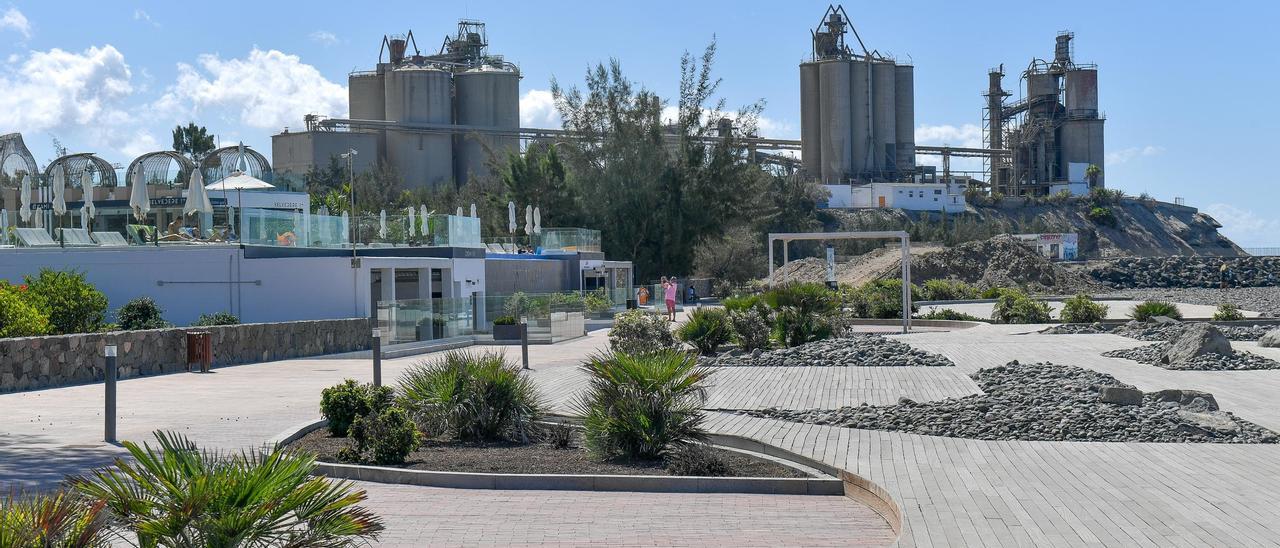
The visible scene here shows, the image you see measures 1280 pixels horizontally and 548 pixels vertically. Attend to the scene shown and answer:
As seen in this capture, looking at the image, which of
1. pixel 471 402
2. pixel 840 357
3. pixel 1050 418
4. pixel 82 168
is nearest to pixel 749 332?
pixel 840 357

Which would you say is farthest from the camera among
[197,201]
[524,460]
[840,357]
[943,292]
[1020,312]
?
[943,292]

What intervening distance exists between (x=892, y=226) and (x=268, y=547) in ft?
343

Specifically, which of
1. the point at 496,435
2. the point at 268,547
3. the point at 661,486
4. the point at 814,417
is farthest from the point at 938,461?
the point at 268,547

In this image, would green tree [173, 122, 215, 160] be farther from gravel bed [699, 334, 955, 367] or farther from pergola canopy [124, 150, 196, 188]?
gravel bed [699, 334, 955, 367]

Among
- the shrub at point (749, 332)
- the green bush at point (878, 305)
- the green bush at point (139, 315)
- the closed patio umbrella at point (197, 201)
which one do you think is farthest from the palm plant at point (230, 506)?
the green bush at point (878, 305)

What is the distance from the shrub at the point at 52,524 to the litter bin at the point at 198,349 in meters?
17.3

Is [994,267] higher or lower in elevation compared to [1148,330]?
higher

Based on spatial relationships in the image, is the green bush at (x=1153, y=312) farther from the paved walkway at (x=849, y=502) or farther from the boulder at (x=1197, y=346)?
the paved walkway at (x=849, y=502)

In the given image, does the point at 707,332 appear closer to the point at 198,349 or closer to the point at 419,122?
the point at 198,349

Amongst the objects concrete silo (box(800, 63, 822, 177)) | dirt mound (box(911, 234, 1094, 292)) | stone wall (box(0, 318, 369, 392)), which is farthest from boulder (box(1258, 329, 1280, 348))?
concrete silo (box(800, 63, 822, 177))

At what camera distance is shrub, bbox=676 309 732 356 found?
977 inches

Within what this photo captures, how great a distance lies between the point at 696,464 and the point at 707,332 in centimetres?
1470

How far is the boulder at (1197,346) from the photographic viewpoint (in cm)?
2050

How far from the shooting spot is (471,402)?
39.5ft
